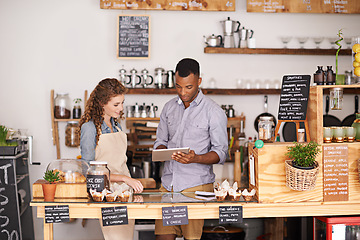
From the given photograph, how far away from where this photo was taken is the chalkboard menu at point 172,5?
4.80m

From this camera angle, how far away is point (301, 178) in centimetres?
243

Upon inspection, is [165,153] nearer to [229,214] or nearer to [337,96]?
[229,214]

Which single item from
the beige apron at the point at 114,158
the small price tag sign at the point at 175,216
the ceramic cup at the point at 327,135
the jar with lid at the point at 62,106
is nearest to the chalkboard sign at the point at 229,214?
the small price tag sign at the point at 175,216

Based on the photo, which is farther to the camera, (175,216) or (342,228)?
(342,228)

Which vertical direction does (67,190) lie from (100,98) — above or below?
below

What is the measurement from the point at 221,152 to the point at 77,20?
106 inches

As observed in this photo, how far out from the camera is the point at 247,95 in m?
5.09

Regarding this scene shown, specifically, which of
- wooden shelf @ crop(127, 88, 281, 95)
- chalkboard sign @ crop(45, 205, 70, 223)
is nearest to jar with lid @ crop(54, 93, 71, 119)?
wooden shelf @ crop(127, 88, 281, 95)

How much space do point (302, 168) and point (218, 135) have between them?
0.72m

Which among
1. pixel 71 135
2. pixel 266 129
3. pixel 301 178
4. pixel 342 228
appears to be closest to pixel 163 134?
pixel 266 129

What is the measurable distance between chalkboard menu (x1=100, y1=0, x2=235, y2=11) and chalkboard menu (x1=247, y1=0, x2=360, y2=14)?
0.28 meters

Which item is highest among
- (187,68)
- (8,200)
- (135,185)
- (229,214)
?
(187,68)

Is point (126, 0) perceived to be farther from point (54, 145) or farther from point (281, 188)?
point (281, 188)

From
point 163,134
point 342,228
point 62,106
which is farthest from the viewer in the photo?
point 62,106
